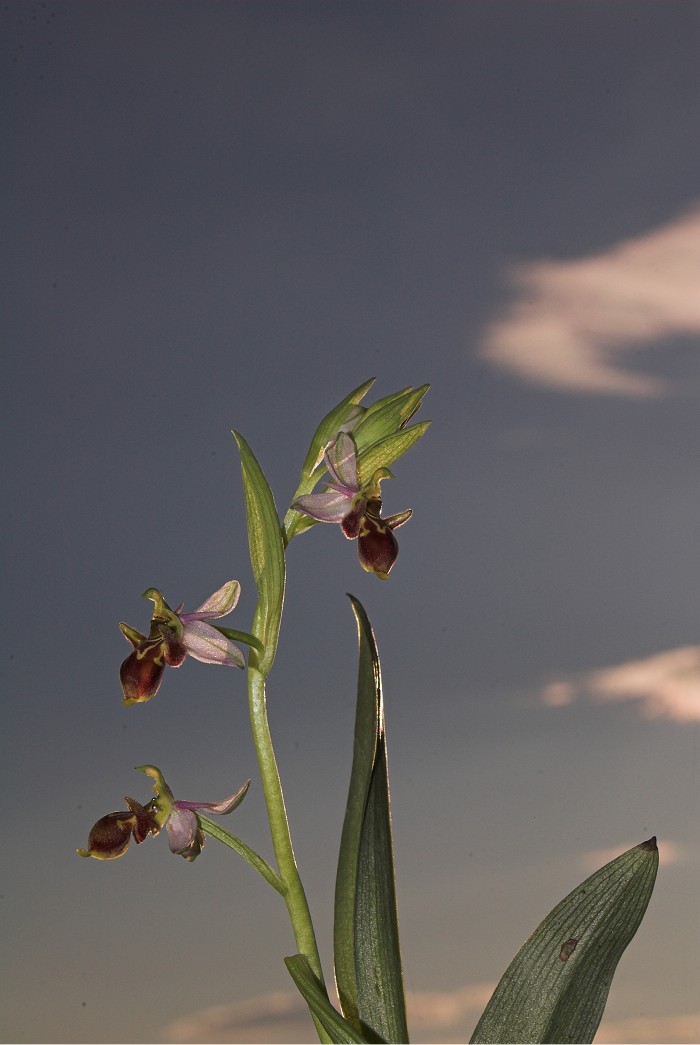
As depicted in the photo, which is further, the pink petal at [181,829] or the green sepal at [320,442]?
the green sepal at [320,442]

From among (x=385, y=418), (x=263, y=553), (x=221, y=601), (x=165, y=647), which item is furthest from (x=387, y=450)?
(x=165, y=647)

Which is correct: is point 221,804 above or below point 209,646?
below

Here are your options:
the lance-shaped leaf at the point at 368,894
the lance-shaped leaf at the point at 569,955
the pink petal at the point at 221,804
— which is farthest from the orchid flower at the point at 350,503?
the lance-shaped leaf at the point at 569,955

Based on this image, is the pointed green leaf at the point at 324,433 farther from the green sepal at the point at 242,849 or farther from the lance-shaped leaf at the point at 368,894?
the green sepal at the point at 242,849

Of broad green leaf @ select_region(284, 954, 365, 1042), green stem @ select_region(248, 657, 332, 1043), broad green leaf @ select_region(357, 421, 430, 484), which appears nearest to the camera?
broad green leaf @ select_region(284, 954, 365, 1042)

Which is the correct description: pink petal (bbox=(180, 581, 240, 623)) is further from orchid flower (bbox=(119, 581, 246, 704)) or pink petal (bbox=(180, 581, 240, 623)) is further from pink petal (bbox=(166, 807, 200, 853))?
pink petal (bbox=(166, 807, 200, 853))

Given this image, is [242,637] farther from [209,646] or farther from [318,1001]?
[318,1001]

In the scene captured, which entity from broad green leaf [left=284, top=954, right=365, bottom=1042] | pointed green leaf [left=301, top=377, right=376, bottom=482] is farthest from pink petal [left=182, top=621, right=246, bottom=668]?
broad green leaf [left=284, top=954, right=365, bottom=1042]
